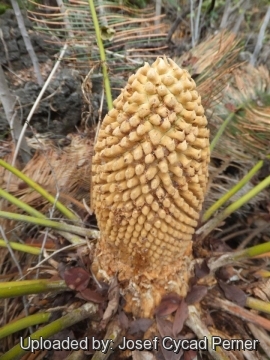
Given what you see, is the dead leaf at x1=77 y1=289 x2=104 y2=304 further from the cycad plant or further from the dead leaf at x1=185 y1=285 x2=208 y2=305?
the dead leaf at x1=185 y1=285 x2=208 y2=305

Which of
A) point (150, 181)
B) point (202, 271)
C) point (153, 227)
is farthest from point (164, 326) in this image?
point (150, 181)

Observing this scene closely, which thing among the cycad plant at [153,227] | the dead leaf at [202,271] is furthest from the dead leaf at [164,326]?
the dead leaf at [202,271]

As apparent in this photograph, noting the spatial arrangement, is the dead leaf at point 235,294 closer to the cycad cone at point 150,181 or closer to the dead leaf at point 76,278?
the cycad cone at point 150,181

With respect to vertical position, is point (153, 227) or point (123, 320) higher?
point (153, 227)

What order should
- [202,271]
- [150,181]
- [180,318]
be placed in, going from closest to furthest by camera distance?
[150,181] < [180,318] < [202,271]

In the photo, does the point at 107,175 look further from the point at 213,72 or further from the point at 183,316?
the point at 213,72

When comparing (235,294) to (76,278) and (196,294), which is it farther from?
(76,278)
